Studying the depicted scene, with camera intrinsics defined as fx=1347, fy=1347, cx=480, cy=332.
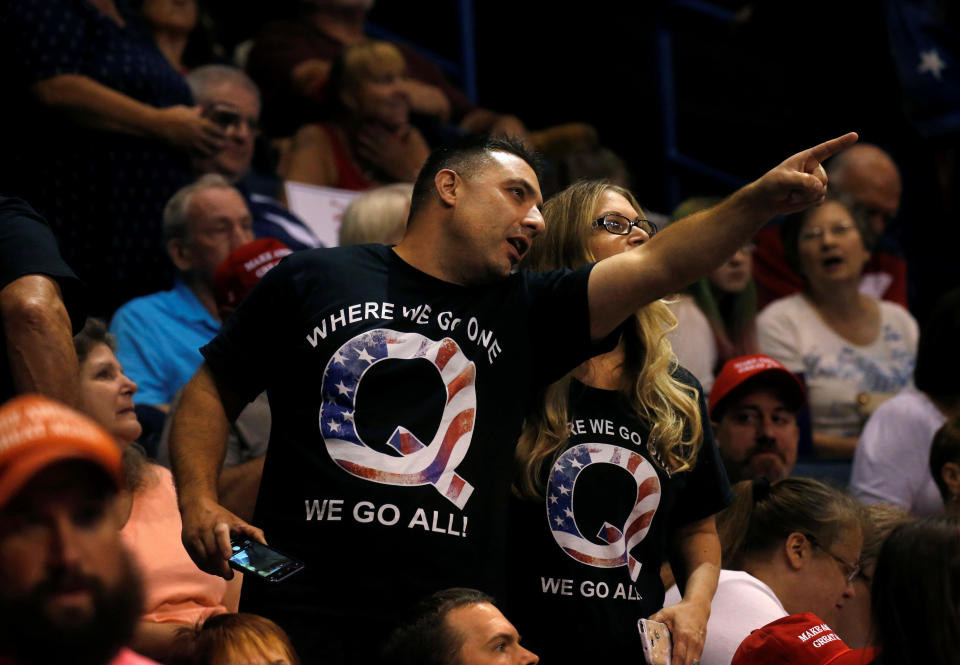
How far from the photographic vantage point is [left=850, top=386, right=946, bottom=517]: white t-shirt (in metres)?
4.44

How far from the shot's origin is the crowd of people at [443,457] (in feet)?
7.67

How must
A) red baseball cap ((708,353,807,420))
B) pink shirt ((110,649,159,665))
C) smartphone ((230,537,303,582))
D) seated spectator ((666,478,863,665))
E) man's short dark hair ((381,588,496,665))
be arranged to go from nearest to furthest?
pink shirt ((110,649,159,665)), smartphone ((230,537,303,582)), man's short dark hair ((381,588,496,665)), seated spectator ((666,478,863,665)), red baseball cap ((708,353,807,420))

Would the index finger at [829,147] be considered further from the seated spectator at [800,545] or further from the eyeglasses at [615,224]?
the seated spectator at [800,545]

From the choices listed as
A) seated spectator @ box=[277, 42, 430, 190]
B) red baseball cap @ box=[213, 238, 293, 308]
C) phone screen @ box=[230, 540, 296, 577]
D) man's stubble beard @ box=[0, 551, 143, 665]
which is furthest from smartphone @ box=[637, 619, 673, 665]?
seated spectator @ box=[277, 42, 430, 190]

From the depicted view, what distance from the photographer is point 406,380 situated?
2.65 meters

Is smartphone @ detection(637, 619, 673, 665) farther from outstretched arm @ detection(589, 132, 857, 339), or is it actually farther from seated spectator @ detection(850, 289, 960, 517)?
seated spectator @ detection(850, 289, 960, 517)

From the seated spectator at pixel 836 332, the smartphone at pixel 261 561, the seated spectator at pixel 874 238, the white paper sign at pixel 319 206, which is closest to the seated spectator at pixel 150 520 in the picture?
the smartphone at pixel 261 561

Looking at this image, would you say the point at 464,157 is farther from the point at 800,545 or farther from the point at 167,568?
the point at 800,545

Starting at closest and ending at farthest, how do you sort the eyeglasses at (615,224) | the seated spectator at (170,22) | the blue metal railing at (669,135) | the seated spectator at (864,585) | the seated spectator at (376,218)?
the eyeglasses at (615,224)
the seated spectator at (864,585)
the seated spectator at (376,218)
the seated spectator at (170,22)
the blue metal railing at (669,135)

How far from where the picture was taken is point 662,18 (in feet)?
23.8

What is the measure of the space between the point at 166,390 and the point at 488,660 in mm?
2010

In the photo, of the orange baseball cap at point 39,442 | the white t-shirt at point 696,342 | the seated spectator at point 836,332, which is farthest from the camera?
the seated spectator at point 836,332

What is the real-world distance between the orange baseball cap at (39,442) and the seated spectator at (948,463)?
121 inches

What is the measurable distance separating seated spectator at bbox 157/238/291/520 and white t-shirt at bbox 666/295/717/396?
166cm
